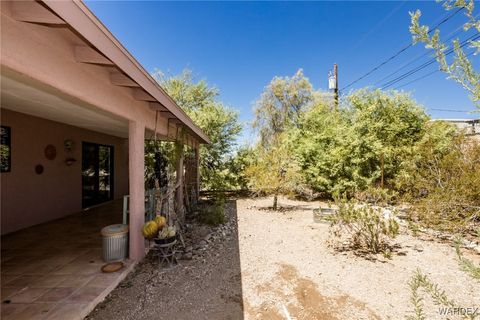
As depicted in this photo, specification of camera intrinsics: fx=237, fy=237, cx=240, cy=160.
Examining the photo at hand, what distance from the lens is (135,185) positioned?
3.79 meters

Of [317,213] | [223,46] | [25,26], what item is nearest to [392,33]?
[223,46]

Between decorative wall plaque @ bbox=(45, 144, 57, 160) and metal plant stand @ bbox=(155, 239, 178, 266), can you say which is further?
decorative wall plaque @ bbox=(45, 144, 57, 160)

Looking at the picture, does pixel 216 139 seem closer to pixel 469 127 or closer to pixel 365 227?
pixel 365 227

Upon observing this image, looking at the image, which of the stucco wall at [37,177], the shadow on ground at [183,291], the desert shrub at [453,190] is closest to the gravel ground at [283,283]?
the shadow on ground at [183,291]

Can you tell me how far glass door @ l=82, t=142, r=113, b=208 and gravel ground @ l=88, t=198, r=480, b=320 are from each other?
14.4ft

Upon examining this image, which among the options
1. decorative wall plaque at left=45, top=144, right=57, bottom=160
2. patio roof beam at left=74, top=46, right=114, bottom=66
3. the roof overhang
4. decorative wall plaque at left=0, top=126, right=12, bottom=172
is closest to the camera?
the roof overhang

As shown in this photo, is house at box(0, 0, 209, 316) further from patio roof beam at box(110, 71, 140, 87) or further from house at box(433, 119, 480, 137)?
house at box(433, 119, 480, 137)

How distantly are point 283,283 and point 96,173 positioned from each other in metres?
7.13

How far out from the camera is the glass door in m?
7.32

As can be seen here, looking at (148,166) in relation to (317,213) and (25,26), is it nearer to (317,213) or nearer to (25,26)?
(25,26)

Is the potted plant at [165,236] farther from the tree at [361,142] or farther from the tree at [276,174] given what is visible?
the tree at [361,142]

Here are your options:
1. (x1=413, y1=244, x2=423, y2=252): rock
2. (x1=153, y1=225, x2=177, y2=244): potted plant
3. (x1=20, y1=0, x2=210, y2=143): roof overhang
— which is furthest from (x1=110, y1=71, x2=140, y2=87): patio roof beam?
(x1=413, y1=244, x2=423, y2=252): rock

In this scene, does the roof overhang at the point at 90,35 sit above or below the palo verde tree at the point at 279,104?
below

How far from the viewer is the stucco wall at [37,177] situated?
487 centimetres
